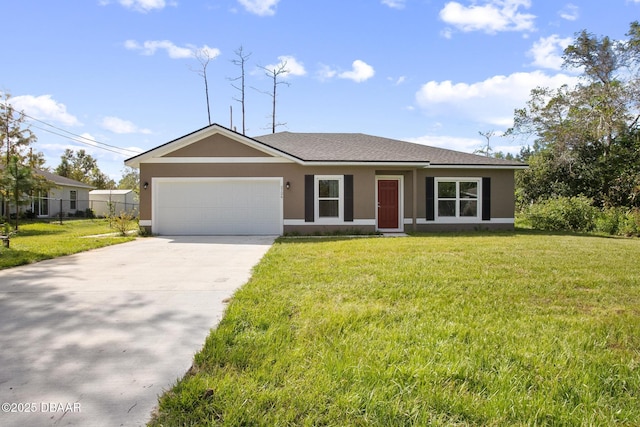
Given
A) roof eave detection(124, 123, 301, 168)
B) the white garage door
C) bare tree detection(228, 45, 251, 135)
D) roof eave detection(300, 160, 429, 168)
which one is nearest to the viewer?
roof eave detection(124, 123, 301, 168)

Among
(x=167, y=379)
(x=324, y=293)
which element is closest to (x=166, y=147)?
(x=324, y=293)

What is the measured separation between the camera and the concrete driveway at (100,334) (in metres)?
2.17

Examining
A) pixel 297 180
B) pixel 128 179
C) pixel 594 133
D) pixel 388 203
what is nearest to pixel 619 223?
pixel 594 133

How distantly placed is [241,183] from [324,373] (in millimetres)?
10964

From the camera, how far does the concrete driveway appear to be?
2166 millimetres

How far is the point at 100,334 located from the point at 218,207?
975cm

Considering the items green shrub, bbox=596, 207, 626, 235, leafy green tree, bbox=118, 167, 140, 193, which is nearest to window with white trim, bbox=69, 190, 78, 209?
leafy green tree, bbox=118, 167, 140, 193

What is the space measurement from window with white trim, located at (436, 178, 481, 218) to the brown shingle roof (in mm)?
873

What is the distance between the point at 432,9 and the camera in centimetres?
1164

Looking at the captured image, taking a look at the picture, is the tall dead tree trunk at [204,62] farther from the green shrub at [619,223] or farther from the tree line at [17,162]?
the green shrub at [619,223]

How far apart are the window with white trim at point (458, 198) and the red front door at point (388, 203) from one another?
Result: 1674mm

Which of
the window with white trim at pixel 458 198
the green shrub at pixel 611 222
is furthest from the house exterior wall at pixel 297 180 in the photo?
the green shrub at pixel 611 222

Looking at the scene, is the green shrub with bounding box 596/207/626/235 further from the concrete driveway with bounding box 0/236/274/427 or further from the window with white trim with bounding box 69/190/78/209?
the window with white trim with bounding box 69/190/78/209

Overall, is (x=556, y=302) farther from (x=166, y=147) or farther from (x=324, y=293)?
(x=166, y=147)
